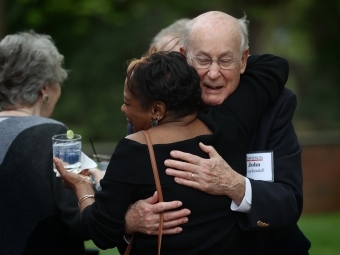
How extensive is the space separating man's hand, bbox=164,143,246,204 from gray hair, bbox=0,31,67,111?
4.06ft

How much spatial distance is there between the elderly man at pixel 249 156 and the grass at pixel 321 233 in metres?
4.39

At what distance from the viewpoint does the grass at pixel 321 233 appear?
7.77 metres

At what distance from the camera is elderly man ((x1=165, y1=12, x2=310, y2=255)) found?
3047 millimetres

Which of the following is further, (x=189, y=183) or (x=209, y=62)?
(x=209, y=62)

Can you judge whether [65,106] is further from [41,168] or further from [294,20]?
[41,168]

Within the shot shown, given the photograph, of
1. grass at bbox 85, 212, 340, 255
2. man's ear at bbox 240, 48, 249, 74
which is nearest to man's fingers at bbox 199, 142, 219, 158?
man's ear at bbox 240, 48, 249, 74

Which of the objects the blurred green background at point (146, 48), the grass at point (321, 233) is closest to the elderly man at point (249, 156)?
the grass at point (321, 233)

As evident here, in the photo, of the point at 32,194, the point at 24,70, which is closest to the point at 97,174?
the point at 32,194

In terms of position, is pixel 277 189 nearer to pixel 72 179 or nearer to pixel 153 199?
pixel 153 199

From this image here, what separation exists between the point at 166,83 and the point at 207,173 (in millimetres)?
405

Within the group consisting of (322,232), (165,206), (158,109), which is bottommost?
(322,232)

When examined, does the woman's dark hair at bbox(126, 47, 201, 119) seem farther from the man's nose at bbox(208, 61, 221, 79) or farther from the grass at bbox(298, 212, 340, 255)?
the grass at bbox(298, 212, 340, 255)

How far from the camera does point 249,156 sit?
11.0 feet

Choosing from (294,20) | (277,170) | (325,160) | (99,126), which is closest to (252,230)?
(277,170)
